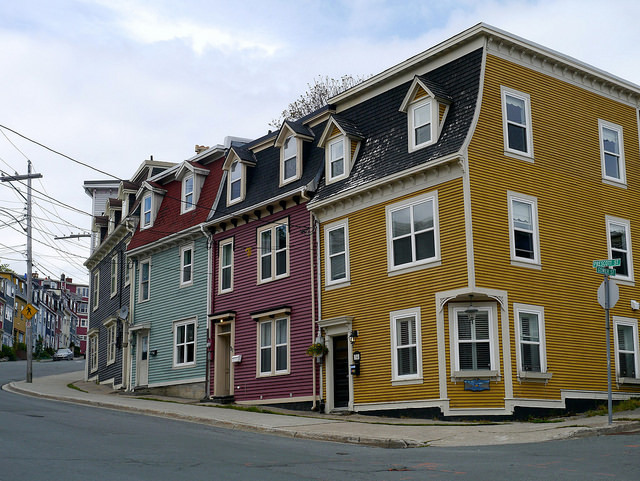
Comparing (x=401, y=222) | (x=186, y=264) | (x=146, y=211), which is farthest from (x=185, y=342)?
(x=401, y=222)

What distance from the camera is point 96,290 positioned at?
45.0 meters

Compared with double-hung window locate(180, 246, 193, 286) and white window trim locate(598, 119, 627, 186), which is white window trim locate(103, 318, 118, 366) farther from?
white window trim locate(598, 119, 627, 186)

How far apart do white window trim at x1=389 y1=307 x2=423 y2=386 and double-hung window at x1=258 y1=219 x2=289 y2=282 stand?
5.41 metres

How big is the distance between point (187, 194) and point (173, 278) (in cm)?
348

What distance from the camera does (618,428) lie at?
17.1m

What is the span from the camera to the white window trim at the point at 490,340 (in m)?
20.3

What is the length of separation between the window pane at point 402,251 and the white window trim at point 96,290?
2592 cm

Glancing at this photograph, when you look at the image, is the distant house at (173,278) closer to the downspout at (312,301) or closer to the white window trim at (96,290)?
the downspout at (312,301)

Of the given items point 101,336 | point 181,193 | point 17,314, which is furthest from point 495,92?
point 17,314

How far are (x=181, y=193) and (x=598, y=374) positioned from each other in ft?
59.8

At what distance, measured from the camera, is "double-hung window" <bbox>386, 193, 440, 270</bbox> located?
21562 millimetres

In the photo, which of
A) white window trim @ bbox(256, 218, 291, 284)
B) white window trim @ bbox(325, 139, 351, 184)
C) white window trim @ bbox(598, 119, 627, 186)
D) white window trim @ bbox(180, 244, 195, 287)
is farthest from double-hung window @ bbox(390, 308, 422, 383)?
white window trim @ bbox(180, 244, 195, 287)

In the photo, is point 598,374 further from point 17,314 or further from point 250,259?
point 17,314

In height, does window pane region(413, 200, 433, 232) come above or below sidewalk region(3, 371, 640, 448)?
above
